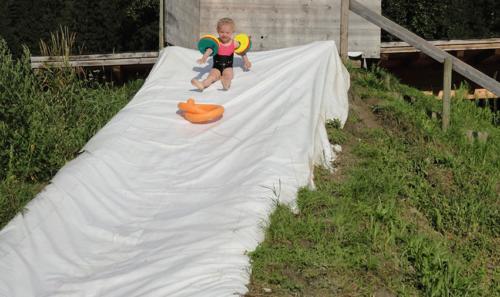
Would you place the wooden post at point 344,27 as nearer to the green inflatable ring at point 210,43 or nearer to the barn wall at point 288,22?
the barn wall at point 288,22

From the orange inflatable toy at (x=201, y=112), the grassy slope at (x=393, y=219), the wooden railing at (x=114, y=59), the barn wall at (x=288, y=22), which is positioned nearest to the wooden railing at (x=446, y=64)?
the grassy slope at (x=393, y=219)

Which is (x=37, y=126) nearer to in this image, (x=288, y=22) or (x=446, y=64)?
(x=446, y=64)

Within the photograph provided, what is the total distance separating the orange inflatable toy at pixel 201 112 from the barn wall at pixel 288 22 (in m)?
4.30

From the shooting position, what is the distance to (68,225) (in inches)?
258

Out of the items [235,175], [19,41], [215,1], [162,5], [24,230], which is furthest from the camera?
[19,41]

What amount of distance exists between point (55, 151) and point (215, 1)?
15.9 feet

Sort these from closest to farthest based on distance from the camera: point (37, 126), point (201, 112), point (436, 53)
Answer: point (201, 112) → point (37, 126) → point (436, 53)

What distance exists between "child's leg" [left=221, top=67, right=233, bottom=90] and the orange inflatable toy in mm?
713

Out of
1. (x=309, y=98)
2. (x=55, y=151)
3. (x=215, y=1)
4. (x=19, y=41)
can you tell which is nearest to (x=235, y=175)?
(x=309, y=98)

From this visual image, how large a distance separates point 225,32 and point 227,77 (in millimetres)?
561

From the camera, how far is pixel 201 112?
27.7ft

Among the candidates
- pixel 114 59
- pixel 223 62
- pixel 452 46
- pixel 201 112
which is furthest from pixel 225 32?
pixel 452 46

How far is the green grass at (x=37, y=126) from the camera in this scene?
8336mm

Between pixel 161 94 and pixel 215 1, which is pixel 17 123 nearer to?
pixel 161 94
